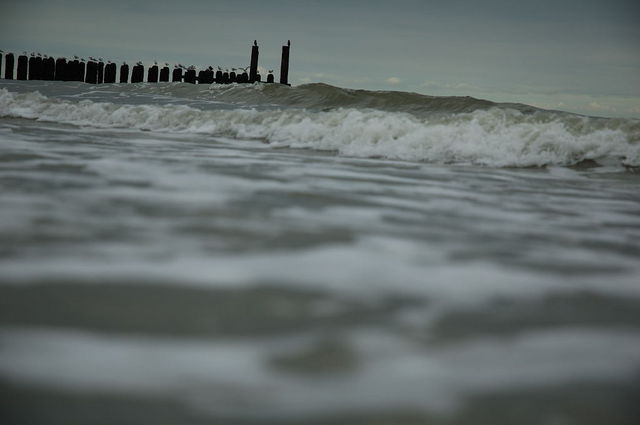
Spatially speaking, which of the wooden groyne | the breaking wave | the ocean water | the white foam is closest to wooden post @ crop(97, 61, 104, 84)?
the wooden groyne

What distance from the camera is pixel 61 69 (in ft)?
86.3

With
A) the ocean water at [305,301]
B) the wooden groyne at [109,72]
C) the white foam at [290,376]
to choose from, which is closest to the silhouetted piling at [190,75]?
the wooden groyne at [109,72]

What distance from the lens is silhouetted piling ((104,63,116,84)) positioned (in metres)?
25.0

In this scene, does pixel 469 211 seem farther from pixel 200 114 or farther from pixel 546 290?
pixel 200 114

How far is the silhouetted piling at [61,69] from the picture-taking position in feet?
85.8

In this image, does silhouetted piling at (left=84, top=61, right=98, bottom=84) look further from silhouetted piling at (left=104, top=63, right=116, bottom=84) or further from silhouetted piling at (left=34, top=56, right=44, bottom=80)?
silhouetted piling at (left=34, top=56, right=44, bottom=80)

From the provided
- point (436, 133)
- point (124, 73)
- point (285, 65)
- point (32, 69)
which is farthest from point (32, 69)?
point (436, 133)

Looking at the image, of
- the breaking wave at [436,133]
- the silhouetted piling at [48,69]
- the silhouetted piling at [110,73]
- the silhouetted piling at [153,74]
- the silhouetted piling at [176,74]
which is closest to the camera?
the breaking wave at [436,133]

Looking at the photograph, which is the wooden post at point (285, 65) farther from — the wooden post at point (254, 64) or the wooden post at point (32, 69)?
the wooden post at point (32, 69)

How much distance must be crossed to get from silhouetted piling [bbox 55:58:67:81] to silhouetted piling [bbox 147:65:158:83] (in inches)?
177

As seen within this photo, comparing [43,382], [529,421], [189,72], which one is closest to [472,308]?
[529,421]

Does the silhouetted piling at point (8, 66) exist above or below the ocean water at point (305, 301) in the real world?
above

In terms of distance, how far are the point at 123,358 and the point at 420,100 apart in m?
11.8

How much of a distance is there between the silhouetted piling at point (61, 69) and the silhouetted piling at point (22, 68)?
1350mm
